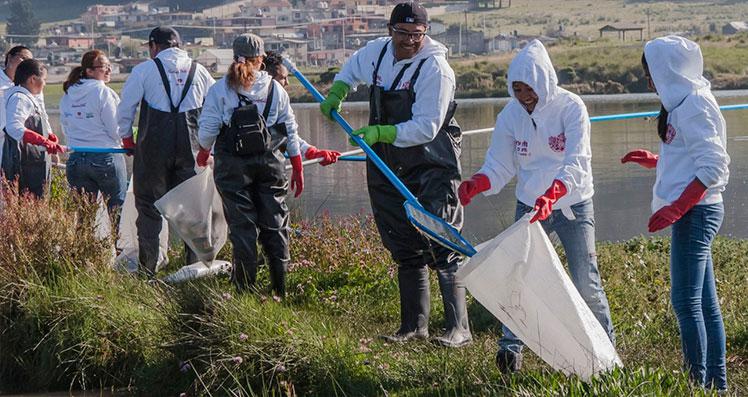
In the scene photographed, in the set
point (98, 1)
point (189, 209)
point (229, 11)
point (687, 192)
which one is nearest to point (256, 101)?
point (189, 209)

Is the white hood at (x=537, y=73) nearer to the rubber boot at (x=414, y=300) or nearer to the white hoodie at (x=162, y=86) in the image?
the rubber boot at (x=414, y=300)

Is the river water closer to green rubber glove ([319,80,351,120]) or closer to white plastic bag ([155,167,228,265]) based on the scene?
white plastic bag ([155,167,228,265])

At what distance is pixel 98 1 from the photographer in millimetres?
152375

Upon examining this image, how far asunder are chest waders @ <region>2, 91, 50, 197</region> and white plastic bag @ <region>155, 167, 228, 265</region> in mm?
2043

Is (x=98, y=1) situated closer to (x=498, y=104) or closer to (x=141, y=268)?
(x=498, y=104)

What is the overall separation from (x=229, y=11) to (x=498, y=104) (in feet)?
290

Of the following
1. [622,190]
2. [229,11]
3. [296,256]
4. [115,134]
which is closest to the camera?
[296,256]

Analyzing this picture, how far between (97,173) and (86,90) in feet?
2.12

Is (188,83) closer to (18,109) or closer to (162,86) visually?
(162,86)

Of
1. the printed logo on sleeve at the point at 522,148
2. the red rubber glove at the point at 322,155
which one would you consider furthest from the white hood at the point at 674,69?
the red rubber glove at the point at 322,155

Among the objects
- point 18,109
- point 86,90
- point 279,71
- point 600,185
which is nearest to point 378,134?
point 279,71

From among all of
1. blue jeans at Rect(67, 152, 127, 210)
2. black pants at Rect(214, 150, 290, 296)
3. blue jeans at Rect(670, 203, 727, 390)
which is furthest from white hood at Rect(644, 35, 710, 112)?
blue jeans at Rect(67, 152, 127, 210)

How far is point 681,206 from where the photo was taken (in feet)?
17.7

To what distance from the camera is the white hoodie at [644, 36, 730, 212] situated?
5371 millimetres
